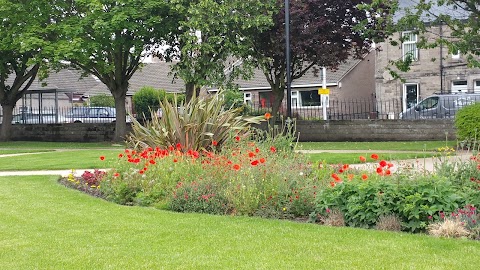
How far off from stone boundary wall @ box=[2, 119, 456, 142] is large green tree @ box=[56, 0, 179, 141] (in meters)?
2.94

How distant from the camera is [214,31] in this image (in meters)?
26.8

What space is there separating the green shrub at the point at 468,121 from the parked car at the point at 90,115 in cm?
2162

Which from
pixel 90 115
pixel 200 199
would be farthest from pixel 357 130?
pixel 200 199

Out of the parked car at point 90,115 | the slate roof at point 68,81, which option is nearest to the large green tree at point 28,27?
the parked car at point 90,115

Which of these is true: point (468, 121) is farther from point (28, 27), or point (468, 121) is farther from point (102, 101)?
point (102, 101)

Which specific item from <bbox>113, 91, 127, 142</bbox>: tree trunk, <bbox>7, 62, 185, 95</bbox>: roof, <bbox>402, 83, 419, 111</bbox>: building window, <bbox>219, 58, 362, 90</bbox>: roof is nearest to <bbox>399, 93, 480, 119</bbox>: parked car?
<bbox>402, 83, 419, 111</bbox>: building window

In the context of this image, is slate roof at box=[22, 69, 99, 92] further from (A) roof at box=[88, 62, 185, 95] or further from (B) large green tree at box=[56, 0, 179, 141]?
(B) large green tree at box=[56, 0, 179, 141]

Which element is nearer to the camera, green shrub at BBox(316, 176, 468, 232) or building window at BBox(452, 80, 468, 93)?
green shrub at BBox(316, 176, 468, 232)

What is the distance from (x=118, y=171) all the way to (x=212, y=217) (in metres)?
3.65

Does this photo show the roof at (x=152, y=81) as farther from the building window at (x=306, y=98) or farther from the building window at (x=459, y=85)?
the building window at (x=459, y=85)

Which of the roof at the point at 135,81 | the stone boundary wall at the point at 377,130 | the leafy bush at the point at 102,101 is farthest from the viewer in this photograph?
the roof at the point at 135,81

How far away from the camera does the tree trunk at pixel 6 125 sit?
109ft

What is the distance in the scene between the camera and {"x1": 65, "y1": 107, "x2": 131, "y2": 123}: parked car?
3669cm

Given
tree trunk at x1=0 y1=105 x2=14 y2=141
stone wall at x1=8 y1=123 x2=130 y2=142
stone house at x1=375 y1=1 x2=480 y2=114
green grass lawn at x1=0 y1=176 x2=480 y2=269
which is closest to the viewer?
green grass lawn at x1=0 y1=176 x2=480 y2=269
